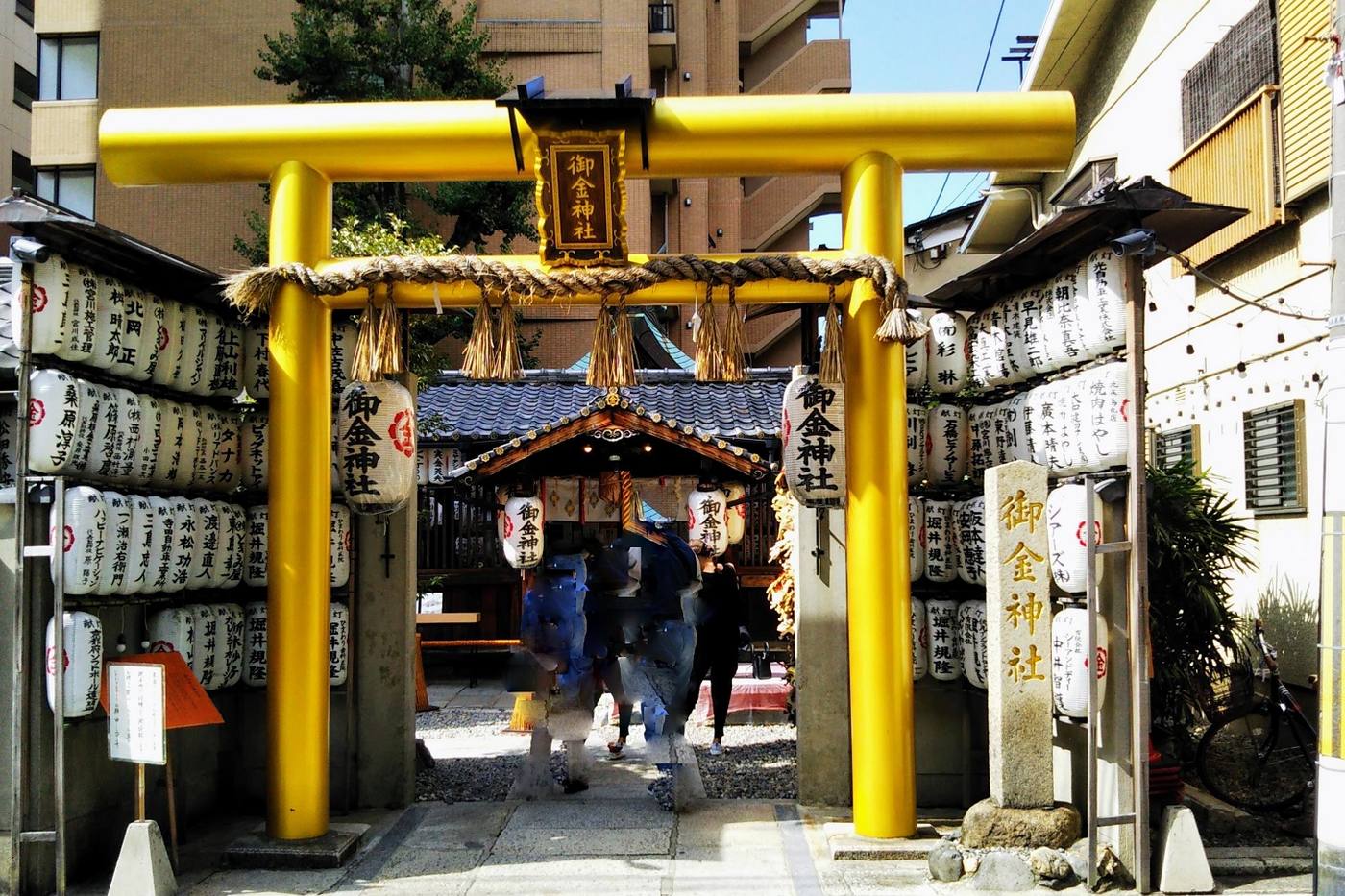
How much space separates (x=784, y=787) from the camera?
34.6ft

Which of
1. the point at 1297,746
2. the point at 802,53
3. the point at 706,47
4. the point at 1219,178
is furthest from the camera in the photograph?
the point at 802,53

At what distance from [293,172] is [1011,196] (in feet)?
39.8

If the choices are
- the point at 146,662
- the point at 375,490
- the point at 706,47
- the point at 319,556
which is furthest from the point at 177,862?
the point at 706,47

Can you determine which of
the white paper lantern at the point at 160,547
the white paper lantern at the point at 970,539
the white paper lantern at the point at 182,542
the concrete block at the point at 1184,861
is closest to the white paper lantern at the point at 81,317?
the white paper lantern at the point at 160,547

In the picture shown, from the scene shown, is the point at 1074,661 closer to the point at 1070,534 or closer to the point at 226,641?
the point at 1070,534

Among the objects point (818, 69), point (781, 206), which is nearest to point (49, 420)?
point (781, 206)

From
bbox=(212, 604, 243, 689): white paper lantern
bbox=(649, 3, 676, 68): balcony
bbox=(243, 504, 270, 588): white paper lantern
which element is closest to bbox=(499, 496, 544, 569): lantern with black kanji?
bbox=(243, 504, 270, 588): white paper lantern

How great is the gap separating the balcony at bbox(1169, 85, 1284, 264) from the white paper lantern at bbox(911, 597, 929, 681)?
172 inches

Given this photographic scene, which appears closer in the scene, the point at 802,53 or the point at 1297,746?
the point at 1297,746

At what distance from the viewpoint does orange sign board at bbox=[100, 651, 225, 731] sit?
24.7ft

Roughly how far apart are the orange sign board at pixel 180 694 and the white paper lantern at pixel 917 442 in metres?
5.68

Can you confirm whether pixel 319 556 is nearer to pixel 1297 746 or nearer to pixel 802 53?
pixel 1297 746

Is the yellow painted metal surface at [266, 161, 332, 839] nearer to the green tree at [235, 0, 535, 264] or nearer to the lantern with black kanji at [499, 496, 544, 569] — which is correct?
the lantern with black kanji at [499, 496, 544, 569]

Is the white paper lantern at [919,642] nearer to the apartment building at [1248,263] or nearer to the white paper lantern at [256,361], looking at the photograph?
Result: the apartment building at [1248,263]
